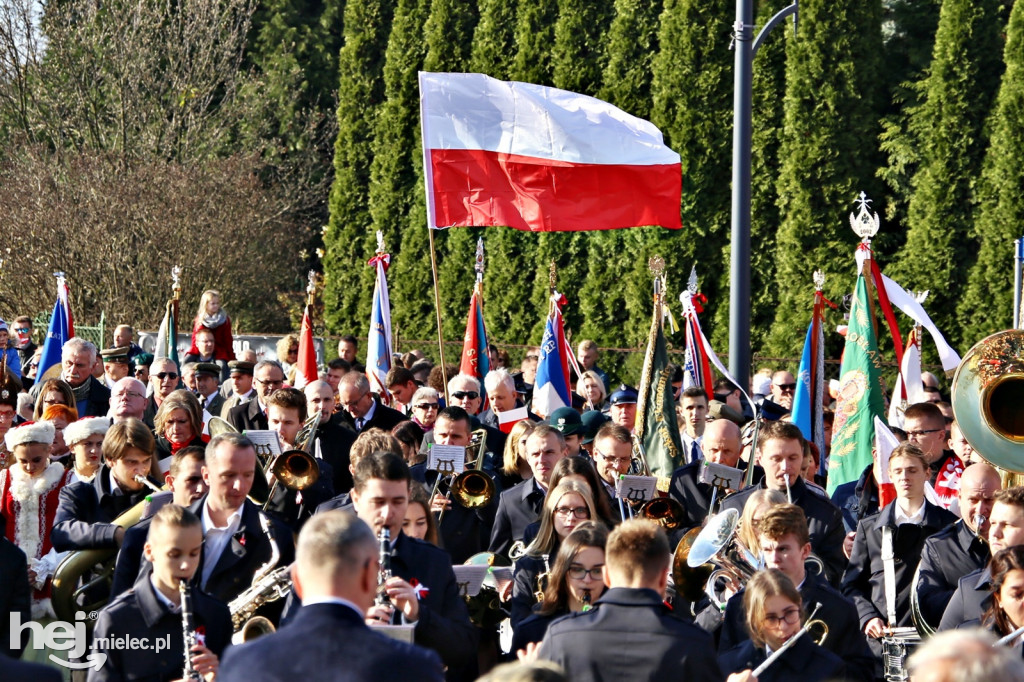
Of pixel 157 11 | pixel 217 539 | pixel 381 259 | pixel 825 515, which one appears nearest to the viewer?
pixel 217 539

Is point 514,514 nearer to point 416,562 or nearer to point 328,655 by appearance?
point 416,562

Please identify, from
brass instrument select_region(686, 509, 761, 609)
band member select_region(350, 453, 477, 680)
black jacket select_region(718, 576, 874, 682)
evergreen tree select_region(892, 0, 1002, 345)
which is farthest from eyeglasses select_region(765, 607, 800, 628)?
evergreen tree select_region(892, 0, 1002, 345)

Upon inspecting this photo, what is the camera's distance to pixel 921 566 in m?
6.20

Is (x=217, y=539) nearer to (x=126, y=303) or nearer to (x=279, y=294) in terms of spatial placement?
(x=126, y=303)

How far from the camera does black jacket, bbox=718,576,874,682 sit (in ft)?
17.3

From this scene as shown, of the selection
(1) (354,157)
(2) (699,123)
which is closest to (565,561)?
(2) (699,123)

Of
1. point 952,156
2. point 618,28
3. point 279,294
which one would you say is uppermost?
point 618,28

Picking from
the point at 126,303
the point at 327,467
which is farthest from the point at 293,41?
the point at 327,467

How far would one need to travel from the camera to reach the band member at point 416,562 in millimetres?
5078

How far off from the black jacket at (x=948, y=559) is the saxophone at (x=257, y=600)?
110 inches

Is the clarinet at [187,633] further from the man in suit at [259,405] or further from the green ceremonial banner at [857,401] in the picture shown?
the green ceremonial banner at [857,401]

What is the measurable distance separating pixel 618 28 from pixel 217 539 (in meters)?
14.0

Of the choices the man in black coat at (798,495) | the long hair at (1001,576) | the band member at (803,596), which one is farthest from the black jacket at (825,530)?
the long hair at (1001,576)

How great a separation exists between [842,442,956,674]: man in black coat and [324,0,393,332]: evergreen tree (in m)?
15.2
